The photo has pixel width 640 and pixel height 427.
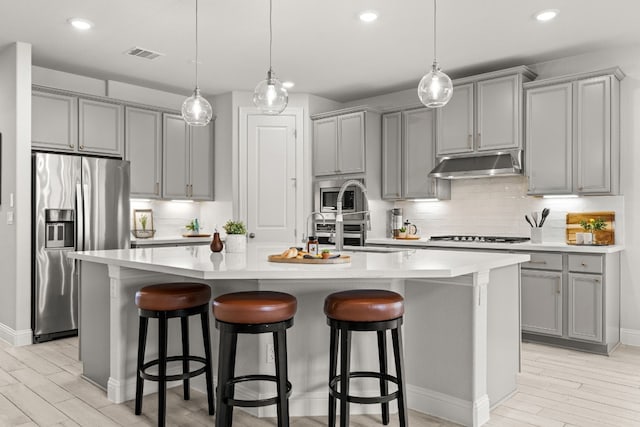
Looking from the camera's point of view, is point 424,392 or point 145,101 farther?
point 145,101

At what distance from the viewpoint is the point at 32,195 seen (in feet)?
14.5

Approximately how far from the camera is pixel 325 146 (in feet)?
19.7

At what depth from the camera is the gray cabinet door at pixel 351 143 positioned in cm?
566

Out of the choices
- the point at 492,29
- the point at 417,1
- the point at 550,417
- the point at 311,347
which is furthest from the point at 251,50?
the point at 550,417

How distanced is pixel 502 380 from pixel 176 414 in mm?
1922

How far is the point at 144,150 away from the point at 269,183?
1494 millimetres

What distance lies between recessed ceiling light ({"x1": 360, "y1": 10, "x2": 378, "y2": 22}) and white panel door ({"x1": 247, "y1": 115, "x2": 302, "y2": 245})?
243 cm

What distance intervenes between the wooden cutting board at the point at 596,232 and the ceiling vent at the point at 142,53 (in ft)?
13.8

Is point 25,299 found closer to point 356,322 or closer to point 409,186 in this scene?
point 356,322

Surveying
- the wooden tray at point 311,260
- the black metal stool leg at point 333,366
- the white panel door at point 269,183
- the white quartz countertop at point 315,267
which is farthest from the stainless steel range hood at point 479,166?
the black metal stool leg at point 333,366

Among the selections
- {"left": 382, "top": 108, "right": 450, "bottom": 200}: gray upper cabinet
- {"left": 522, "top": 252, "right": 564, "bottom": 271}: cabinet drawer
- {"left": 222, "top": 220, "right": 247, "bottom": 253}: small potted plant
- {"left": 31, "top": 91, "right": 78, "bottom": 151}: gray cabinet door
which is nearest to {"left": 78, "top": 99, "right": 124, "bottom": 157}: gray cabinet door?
{"left": 31, "top": 91, "right": 78, "bottom": 151}: gray cabinet door

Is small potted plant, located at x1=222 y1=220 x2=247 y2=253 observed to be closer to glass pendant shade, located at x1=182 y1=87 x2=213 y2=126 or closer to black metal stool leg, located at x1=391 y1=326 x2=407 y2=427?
glass pendant shade, located at x1=182 y1=87 x2=213 y2=126

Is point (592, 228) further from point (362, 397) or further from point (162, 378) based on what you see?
point (162, 378)

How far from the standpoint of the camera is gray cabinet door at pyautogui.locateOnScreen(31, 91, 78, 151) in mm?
4617
